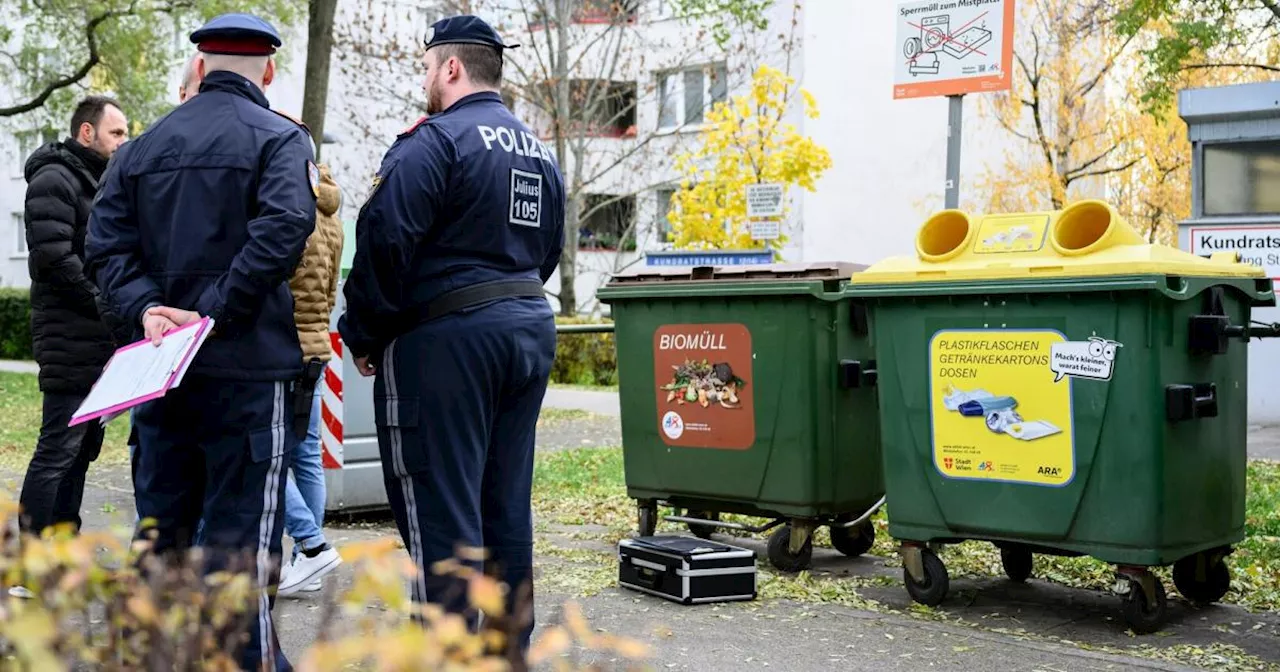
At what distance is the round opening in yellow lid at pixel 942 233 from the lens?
6.10 m

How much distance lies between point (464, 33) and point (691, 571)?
2.51 m

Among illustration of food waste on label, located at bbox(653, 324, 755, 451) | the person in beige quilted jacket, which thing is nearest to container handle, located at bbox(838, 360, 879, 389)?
illustration of food waste on label, located at bbox(653, 324, 755, 451)

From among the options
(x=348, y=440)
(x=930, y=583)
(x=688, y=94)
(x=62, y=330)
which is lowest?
(x=930, y=583)

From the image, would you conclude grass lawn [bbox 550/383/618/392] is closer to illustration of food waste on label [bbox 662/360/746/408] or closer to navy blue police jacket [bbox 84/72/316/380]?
illustration of food waste on label [bbox 662/360/746/408]

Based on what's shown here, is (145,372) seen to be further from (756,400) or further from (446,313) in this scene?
(756,400)

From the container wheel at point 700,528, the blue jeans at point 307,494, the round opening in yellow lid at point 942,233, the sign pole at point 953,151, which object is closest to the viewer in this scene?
the blue jeans at point 307,494

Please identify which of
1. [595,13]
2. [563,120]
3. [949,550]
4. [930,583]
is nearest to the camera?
[930,583]

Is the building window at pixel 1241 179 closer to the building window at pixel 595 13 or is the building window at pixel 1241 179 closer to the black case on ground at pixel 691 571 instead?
the black case on ground at pixel 691 571

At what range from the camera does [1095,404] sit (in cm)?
544

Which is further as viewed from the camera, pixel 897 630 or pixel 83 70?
pixel 83 70

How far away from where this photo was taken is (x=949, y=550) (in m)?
7.15

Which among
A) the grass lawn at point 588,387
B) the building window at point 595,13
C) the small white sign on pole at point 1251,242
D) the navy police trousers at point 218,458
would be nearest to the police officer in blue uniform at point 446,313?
the navy police trousers at point 218,458

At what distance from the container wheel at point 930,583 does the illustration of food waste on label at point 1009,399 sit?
0.35m

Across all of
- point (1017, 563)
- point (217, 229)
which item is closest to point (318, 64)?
point (1017, 563)
